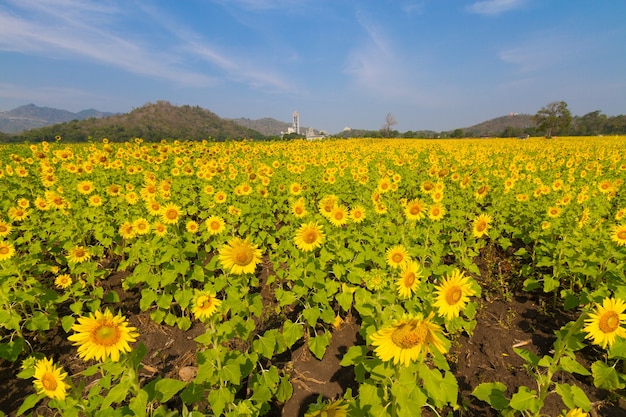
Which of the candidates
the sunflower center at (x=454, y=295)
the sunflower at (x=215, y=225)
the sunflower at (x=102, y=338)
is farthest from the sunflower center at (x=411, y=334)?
the sunflower at (x=215, y=225)

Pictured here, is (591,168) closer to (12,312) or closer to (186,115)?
(12,312)

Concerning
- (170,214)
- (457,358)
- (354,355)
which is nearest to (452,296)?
(354,355)

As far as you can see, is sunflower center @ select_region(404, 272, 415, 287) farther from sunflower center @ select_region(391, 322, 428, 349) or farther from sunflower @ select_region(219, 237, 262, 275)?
sunflower @ select_region(219, 237, 262, 275)

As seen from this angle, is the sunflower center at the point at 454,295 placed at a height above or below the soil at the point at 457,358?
above

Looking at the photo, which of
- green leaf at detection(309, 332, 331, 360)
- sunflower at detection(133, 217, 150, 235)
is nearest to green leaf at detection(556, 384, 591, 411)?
green leaf at detection(309, 332, 331, 360)

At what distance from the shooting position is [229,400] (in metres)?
2.55

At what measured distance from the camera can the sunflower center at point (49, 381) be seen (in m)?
2.17

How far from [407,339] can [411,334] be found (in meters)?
0.05

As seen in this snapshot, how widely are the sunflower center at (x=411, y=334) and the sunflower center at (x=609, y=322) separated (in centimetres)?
176

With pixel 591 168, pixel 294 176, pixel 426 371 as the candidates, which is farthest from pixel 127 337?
pixel 591 168

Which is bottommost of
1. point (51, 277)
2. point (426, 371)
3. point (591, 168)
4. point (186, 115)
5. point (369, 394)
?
point (51, 277)

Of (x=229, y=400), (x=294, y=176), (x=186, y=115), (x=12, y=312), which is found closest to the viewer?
(x=229, y=400)

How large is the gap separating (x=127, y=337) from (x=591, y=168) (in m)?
15.3

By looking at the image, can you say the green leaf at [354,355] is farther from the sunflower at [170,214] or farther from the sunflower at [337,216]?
the sunflower at [170,214]
